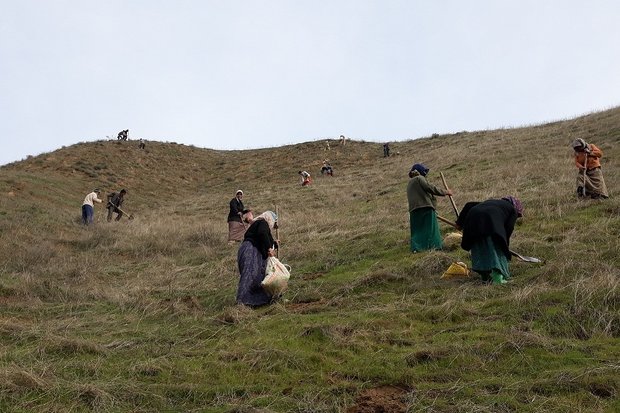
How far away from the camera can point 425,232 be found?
1017 centimetres

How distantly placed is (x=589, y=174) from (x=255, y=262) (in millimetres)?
7230

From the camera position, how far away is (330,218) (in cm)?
1686

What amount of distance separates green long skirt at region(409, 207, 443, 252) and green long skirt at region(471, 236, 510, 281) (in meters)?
2.06

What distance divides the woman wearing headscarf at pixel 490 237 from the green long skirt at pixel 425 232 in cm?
182

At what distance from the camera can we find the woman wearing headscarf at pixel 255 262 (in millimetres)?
8492

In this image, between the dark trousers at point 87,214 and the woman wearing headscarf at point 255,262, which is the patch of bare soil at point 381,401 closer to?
the woman wearing headscarf at point 255,262

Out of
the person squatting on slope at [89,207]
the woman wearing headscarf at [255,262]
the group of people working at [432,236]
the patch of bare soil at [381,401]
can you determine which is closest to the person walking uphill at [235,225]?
the group of people working at [432,236]

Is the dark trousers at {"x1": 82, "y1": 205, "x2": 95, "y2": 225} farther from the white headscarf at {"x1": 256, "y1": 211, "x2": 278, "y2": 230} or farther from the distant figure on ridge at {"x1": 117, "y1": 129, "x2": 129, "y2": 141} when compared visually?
the distant figure on ridge at {"x1": 117, "y1": 129, "x2": 129, "y2": 141}

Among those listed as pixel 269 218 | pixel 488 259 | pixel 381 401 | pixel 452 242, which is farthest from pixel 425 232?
pixel 381 401

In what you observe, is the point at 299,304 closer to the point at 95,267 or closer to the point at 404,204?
the point at 95,267

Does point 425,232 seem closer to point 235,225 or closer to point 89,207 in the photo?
point 235,225

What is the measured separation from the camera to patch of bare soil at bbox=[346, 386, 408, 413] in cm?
464

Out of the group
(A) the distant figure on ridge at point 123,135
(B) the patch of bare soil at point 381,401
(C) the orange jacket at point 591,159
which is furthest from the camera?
(A) the distant figure on ridge at point 123,135

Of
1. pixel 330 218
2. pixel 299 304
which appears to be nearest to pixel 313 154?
pixel 330 218
